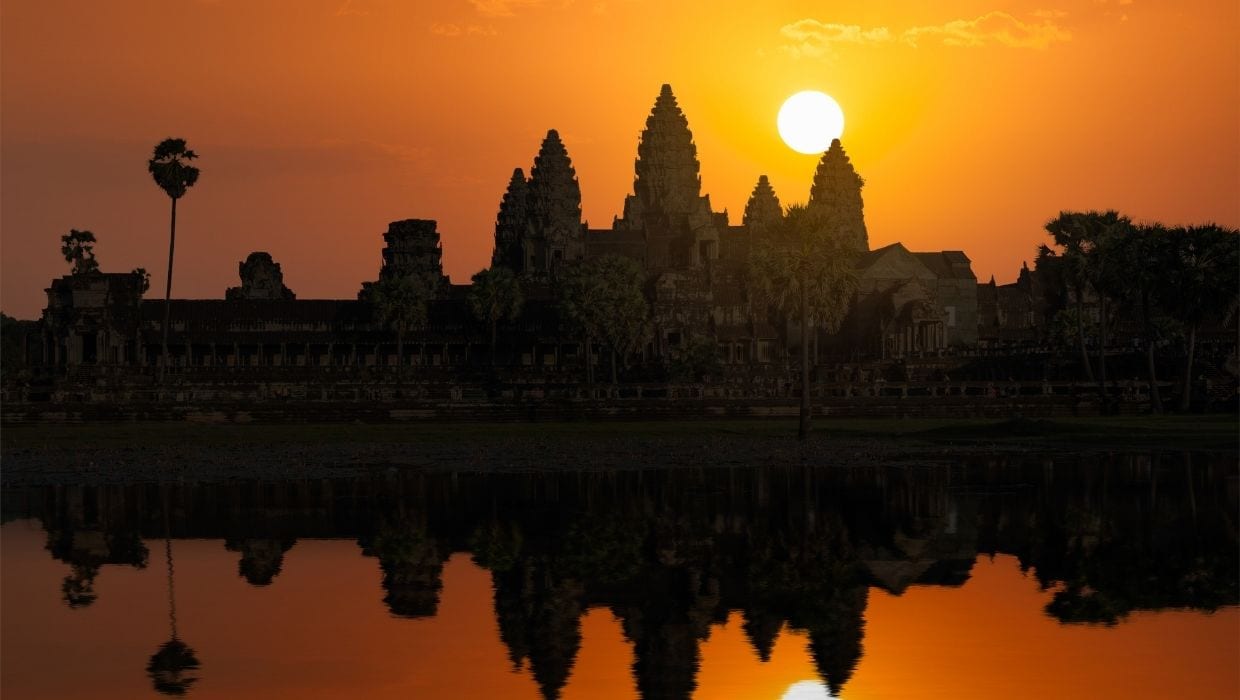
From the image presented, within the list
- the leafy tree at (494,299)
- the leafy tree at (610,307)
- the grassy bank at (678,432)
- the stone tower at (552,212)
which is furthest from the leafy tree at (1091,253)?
the stone tower at (552,212)

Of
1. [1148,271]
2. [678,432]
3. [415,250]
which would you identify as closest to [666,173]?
[415,250]

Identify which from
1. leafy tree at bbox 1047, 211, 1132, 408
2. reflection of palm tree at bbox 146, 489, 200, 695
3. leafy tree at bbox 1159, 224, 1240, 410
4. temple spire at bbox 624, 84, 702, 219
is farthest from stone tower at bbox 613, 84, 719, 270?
reflection of palm tree at bbox 146, 489, 200, 695

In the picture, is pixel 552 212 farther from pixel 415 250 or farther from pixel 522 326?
pixel 522 326

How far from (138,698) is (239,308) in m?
112

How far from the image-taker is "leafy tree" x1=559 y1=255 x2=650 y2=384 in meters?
112

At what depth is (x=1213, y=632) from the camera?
2450 centimetres

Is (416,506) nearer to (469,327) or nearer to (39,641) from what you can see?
(39,641)

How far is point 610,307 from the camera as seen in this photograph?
111625 mm

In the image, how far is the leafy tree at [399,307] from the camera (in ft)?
420

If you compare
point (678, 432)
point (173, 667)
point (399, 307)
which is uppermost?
point (399, 307)

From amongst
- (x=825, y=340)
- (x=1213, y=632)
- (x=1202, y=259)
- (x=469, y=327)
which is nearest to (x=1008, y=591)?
(x=1213, y=632)

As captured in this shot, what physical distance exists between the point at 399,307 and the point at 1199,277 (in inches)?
2477

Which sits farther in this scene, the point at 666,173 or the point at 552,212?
the point at 666,173

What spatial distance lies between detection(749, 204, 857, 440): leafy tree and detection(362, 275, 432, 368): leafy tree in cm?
5295
